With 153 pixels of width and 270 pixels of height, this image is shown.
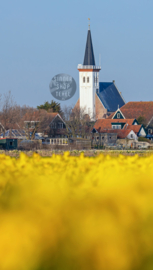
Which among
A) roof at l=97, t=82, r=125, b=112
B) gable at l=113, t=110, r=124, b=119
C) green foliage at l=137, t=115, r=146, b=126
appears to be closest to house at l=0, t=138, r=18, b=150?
gable at l=113, t=110, r=124, b=119

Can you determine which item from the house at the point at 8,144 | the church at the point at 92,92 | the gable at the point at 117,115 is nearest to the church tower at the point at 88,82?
the church at the point at 92,92

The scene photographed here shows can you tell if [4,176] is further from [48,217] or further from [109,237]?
[109,237]

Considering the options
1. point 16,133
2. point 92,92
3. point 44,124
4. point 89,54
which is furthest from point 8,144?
point 92,92

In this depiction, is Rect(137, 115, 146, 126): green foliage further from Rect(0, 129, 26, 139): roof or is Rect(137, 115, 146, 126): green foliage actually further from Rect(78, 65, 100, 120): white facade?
Rect(78, 65, 100, 120): white facade

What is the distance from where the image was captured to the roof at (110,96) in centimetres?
8988

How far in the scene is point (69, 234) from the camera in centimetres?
450

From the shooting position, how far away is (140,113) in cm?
6838

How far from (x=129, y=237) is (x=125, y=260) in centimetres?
24

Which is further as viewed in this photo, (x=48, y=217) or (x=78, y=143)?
(x=78, y=143)

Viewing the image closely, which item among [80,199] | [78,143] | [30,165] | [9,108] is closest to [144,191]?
[80,199]

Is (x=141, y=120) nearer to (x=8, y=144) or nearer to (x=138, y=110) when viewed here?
(x=138, y=110)

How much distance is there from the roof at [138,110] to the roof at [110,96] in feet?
56.8

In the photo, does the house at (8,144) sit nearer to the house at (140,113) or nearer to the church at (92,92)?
the house at (140,113)

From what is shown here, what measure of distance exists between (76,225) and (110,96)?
293ft
